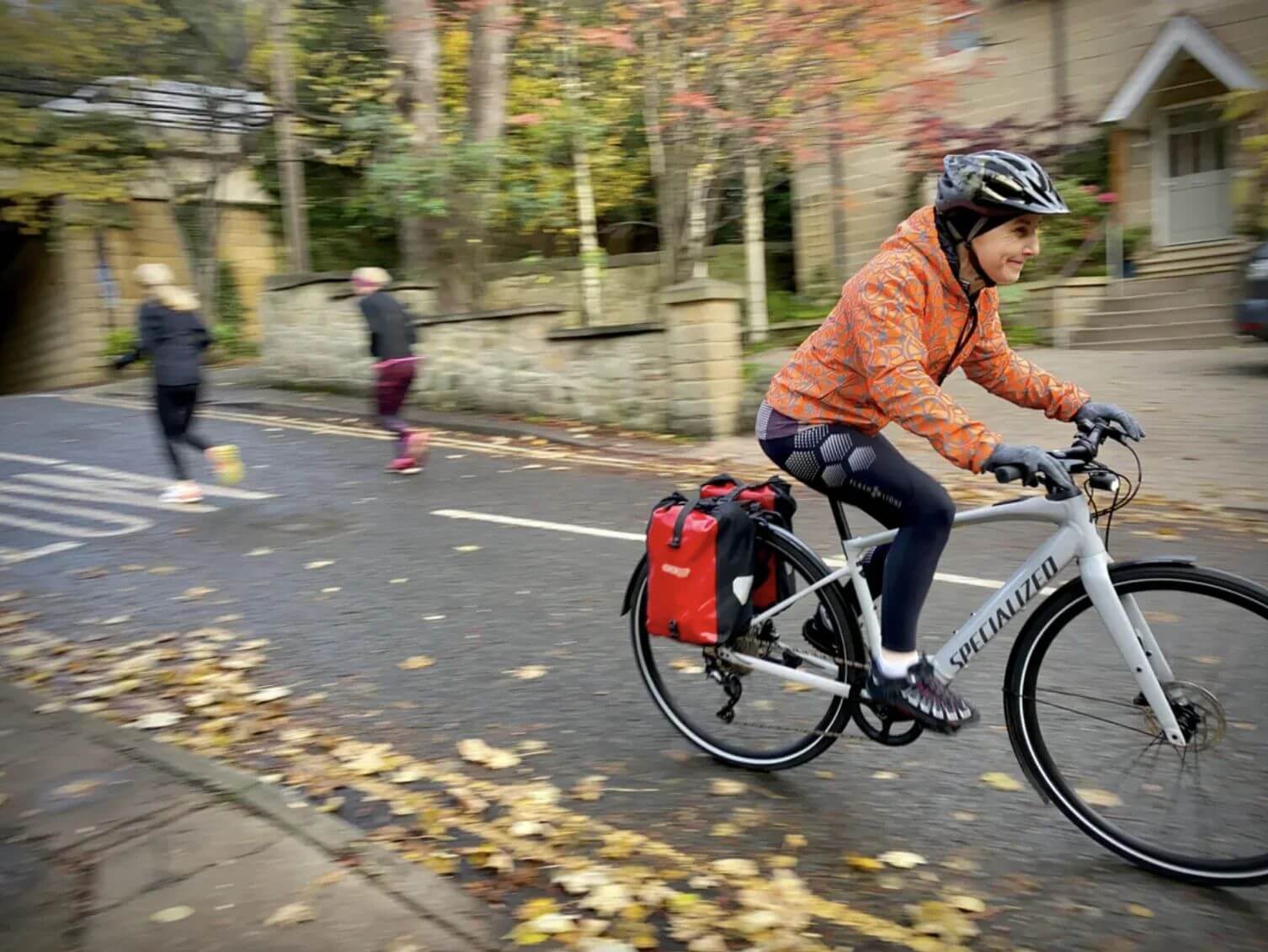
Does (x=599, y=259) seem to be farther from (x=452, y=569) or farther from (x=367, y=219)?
(x=452, y=569)

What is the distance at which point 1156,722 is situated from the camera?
3154 mm

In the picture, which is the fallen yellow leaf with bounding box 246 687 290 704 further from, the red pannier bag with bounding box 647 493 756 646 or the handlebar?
the handlebar

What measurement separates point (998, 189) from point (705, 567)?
4.88 feet

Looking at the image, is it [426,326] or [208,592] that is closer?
[208,592]

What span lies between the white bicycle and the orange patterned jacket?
0.91ft

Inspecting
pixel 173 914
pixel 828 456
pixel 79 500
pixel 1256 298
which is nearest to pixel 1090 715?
pixel 828 456

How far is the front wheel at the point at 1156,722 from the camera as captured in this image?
3.02m

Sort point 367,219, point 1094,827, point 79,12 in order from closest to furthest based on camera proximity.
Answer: point 1094,827
point 79,12
point 367,219

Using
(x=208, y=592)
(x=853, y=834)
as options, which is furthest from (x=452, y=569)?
(x=853, y=834)

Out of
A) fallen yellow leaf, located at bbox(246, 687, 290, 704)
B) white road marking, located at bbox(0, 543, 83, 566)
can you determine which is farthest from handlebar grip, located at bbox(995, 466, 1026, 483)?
white road marking, located at bbox(0, 543, 83, 566)

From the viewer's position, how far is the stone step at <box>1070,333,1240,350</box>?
15052 millimetres

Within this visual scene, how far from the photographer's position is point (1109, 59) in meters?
17.9

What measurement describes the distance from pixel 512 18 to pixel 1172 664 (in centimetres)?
1217

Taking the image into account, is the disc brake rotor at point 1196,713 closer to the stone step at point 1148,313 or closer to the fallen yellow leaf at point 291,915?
the fallen yellow leaf at point 291,915
